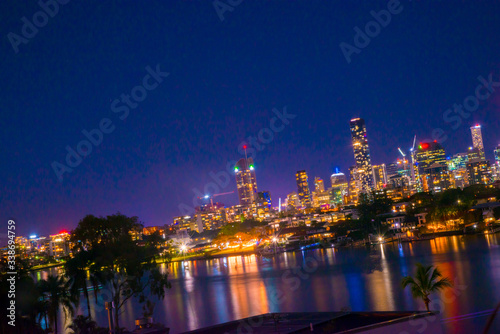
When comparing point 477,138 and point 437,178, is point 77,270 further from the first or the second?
point 477,138

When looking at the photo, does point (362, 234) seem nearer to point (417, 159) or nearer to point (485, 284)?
point (485, 284)

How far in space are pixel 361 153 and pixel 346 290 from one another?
11366cm

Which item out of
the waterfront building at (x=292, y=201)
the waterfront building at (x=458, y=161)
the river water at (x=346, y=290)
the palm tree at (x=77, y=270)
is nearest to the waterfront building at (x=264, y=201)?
the waterfront building at (x=292, y=201)

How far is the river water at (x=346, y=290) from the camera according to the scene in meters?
16.3

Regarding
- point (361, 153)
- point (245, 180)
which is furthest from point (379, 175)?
point (245, 180)

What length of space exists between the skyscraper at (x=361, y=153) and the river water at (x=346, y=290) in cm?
9426

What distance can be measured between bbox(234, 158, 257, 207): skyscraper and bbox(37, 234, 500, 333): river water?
121950 mm

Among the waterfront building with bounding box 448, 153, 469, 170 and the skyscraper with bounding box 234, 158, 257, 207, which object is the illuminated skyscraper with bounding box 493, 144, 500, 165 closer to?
the waterfront building with bounding box 448, 153, 469, 170

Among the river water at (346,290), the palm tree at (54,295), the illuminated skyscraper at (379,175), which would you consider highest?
the illuminated skyscraper at (379,175)

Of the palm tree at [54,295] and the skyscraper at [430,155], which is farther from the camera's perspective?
the skyscraper at [430,155]

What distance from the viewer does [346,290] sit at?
21.7 m

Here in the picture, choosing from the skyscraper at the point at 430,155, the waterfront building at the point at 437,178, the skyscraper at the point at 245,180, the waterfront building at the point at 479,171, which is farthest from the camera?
the skyscraper at the point at 245,180

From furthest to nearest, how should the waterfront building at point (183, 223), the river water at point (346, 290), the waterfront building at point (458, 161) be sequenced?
1. the waterfront building at point (183, 223)
2. the waterfront building at point (458, 161)
3. the river water at point (346, 290)

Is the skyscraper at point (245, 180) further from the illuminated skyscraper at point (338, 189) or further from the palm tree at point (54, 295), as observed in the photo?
the palm tree at point (54, 295)
